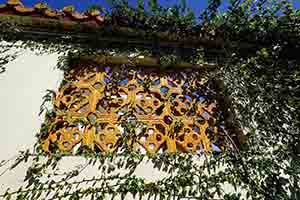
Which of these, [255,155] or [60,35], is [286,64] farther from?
[60,35]

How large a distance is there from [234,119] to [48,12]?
2679 mm

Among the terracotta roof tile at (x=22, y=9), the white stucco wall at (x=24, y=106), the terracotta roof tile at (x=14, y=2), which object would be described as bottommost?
the white stucco wall at (x=24, y=106)

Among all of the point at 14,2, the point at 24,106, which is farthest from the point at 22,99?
the point at 14,2

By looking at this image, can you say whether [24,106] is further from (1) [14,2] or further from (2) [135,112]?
(1) [14,2]

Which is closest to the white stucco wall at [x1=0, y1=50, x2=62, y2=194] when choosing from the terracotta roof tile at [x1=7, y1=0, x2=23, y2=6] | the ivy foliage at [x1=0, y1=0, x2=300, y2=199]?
the ivy foliage at [x1=0, y1=0, x2=300, y2=199]

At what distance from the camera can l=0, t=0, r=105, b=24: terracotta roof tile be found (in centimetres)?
399

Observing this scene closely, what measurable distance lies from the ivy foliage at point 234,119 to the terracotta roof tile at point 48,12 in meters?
0.27

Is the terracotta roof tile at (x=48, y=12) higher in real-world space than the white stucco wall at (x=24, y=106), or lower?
higher

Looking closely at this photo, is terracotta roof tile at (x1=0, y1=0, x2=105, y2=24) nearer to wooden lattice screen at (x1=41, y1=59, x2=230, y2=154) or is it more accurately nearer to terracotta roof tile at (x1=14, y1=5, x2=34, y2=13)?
terracotta roof tile at (x1=14, y1=5, x2=34, y2=13)

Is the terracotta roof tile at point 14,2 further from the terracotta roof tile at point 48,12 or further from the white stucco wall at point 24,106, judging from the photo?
the white stucco wall at point 24,106

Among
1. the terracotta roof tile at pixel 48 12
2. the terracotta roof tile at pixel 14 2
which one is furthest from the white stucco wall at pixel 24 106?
the terracotta roof tile at pixel 14 2

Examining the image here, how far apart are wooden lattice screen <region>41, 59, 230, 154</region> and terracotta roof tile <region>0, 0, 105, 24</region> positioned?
0.71m

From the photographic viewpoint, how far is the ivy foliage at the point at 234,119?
2596mm

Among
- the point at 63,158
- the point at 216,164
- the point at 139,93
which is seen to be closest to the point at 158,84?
the point at 139,93
